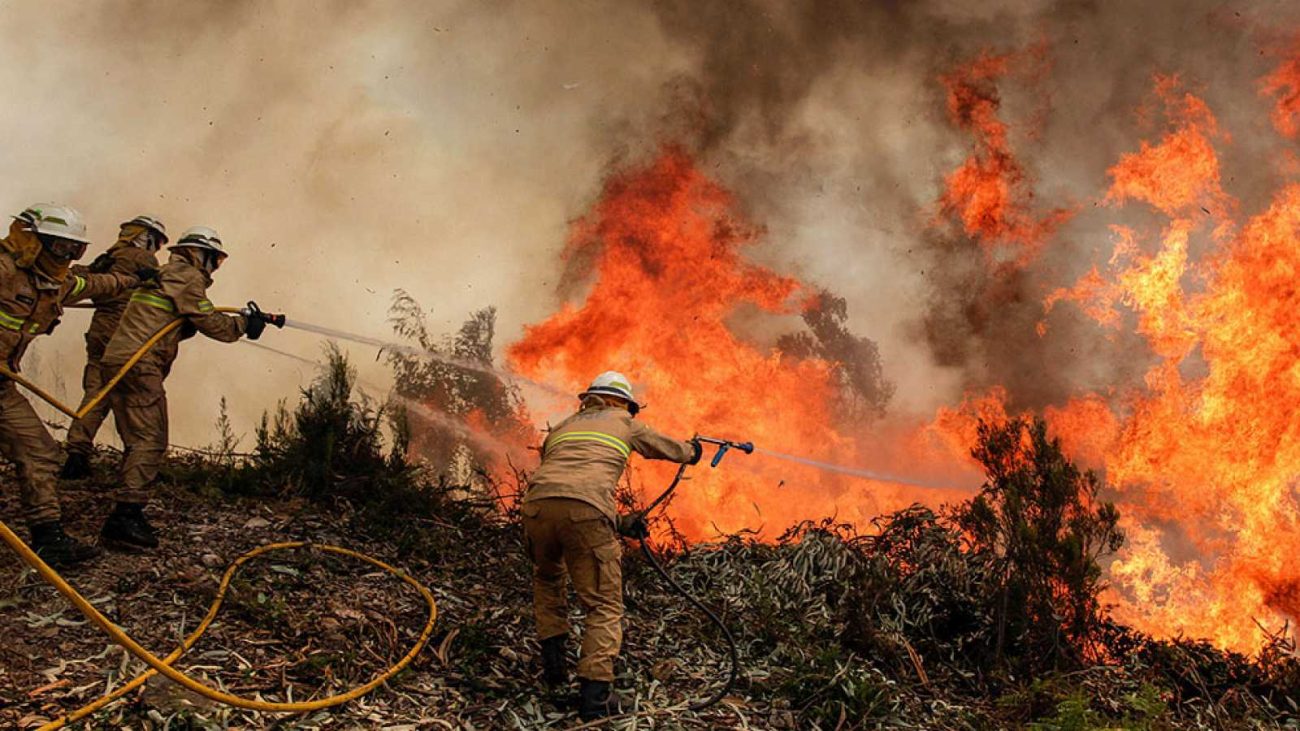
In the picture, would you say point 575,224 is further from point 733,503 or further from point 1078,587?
point 1078,587

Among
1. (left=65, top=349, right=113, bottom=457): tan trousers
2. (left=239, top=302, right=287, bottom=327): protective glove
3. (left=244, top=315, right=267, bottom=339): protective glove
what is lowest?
(left=65, top=349, right=113, bottom=457): tan trousers

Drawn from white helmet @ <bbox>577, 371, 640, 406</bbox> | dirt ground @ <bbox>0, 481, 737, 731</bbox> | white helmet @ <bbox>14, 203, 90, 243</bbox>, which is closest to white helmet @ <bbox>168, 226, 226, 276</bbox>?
white helmet @ <bbox>14, 203, 90, 243</bbox>

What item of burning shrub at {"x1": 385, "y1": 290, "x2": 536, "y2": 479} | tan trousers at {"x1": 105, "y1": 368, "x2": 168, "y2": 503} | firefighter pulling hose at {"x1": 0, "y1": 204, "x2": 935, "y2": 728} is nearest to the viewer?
firefighter pulling hose at {"x1": 0, "y1": 204, "x2": 935, "y2": 728}

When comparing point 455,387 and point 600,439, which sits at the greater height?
point 455,387

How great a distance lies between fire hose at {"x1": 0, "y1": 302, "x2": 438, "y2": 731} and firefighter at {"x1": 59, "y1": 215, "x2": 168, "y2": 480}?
145 cm

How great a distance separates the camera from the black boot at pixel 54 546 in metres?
5.63

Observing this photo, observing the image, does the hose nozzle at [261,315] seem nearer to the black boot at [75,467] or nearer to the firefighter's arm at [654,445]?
the black boot at [75,467]

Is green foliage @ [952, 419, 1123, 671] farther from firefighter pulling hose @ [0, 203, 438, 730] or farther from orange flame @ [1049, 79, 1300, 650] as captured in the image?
firefighter pulling hose @ [0, 203, 438, 730]

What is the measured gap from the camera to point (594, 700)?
5.00 meters

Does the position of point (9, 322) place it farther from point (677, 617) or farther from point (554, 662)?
point (677, 617)

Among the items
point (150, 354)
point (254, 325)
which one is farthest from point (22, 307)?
point (254, 325)

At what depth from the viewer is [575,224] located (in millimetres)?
13938

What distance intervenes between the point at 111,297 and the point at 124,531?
2.58 metres

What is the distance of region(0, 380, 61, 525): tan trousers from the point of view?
564 centimetres
